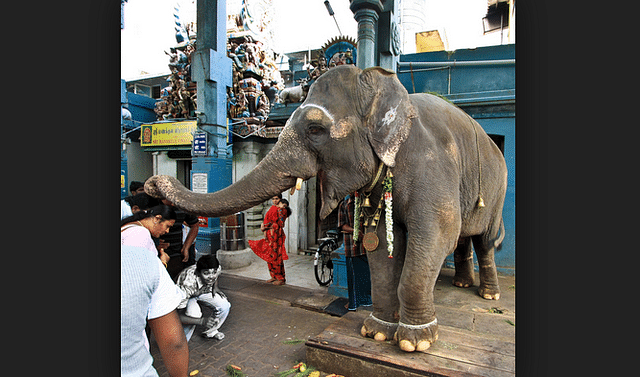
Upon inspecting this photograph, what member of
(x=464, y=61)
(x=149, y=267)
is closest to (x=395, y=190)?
(x=149, y=267)

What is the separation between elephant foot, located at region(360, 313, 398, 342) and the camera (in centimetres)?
305

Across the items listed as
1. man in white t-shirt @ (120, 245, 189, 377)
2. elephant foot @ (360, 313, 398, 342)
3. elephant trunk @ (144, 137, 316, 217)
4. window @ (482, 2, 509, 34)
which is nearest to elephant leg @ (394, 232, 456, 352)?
elephant foot @ (360, 313, 398, 342)

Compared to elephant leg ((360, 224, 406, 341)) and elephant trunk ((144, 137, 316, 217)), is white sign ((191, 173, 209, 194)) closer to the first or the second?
elephant trunk ((144, 137, 316, 217))

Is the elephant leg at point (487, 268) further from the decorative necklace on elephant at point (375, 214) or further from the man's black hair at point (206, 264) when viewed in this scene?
the man's black hair at point (206, 264)

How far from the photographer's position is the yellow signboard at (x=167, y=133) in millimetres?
11255

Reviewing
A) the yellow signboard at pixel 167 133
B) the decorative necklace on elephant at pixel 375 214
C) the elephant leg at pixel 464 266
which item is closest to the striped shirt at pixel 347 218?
the elephant leg at pixel 464 266

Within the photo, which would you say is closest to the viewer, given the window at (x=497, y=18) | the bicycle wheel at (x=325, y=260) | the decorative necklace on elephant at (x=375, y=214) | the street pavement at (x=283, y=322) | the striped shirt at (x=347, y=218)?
the decorative necklace on elephant at (x=375, y=214)

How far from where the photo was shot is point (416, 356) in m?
2.72

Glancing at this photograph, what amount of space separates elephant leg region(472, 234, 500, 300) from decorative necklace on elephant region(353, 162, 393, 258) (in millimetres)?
1611

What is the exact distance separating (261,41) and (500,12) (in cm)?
796

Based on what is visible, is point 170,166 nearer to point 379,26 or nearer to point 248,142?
point 248,142

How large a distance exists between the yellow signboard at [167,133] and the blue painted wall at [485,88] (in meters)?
7.06

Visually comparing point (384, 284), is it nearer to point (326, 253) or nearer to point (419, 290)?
point (419, 290)

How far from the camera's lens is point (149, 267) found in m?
1.78
